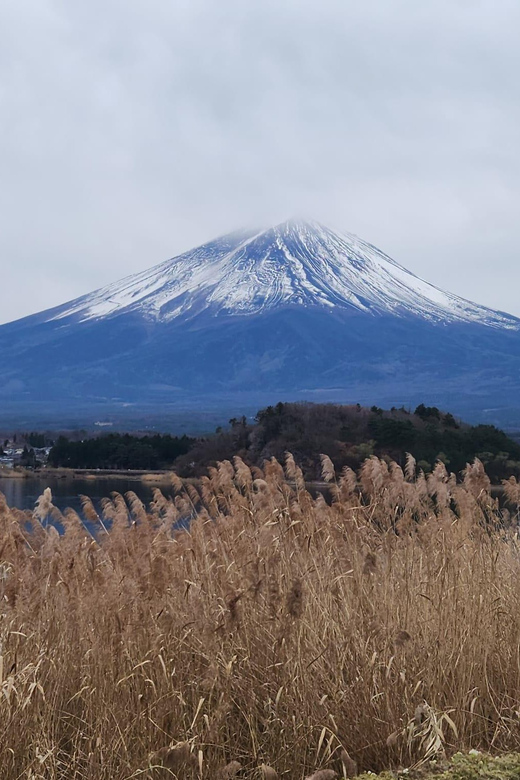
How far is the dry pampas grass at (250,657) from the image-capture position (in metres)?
3.45

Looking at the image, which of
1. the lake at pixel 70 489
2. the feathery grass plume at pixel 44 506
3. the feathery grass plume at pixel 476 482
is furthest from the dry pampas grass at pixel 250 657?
the lake at pixel 70 489

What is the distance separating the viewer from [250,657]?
154 inches

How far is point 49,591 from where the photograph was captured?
14.4 ft

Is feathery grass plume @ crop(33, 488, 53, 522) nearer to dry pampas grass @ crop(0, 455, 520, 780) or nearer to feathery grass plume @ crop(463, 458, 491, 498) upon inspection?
dry pampas grass @ crop(0, 455, 520, 780)

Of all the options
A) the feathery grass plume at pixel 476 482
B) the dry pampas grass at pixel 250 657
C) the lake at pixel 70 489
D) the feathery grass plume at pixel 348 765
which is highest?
the feathery grass plume at pixel 476 482

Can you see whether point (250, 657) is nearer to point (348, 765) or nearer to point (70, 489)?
point (348, 765)

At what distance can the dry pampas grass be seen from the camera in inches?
136

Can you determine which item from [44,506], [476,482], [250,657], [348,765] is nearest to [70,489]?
[44,506]

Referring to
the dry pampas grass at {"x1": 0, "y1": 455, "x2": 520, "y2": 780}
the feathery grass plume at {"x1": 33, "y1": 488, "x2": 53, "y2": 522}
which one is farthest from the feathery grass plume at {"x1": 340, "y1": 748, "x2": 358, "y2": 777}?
the feathery grass plume at {"x1": 33, "y1": 488, "x2": 53, "y2": 522}

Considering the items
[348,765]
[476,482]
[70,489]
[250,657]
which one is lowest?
[70,489]

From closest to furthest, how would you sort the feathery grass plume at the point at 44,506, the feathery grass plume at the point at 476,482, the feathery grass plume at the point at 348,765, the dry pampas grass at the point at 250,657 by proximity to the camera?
the feathery grass plume at the point at 348,765 < the dry pampas grass at the point at 250,657 < the feathery grass plume at the point at 44,506 < the feathery grass plume at the point at 476,482

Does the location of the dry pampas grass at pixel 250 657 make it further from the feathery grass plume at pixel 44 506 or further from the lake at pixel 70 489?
the lake at pixel 70 489

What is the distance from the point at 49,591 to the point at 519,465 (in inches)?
909

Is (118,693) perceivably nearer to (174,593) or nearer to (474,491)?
(174,593)
